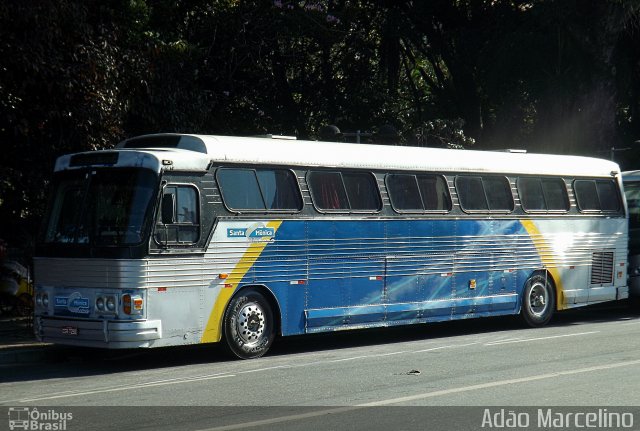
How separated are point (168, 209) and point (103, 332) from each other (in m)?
1.80

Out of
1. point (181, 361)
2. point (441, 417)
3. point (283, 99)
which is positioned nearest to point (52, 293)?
point (181, 361)

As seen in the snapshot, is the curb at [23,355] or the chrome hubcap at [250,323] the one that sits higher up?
the chrome hubcap at [250,323]

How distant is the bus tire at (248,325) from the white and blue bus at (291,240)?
24 millimetres

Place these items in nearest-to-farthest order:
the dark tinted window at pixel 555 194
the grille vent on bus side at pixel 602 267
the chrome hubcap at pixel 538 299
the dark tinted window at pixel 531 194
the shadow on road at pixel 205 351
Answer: the shadow on road at pixel 205 351 < the dark tinted window at pixel 531 194 < the chrome hubcap at pixel 538 299 < the dark tinted window at pixel 555 194 < the grille vent on bus side at pixel 602 267

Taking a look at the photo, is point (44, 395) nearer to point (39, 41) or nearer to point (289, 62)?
point (39, 41)

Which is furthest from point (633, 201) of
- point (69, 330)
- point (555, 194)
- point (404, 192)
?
point (69, 330)

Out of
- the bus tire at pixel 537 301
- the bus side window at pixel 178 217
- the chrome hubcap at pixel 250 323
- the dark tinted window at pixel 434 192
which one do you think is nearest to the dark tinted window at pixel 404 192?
the dark tinted window at pixel 434 192

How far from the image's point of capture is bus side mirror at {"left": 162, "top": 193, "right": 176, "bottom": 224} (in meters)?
13.6

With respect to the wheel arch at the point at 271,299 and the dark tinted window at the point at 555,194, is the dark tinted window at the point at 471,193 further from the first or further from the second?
the wheel arch at the point at 271,299

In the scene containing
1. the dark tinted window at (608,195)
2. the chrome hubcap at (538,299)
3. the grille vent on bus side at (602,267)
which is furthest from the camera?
the dark tinted window at (608,195)

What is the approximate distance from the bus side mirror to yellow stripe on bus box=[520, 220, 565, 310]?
7804 mm

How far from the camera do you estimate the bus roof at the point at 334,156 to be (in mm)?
14336

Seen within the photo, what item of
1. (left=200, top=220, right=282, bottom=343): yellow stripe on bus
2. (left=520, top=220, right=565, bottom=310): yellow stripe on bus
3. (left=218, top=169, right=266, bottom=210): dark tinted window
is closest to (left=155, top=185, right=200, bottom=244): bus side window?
(left=218, top=169, right=266, bottom=210): dark tinted window

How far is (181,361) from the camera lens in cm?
1480
